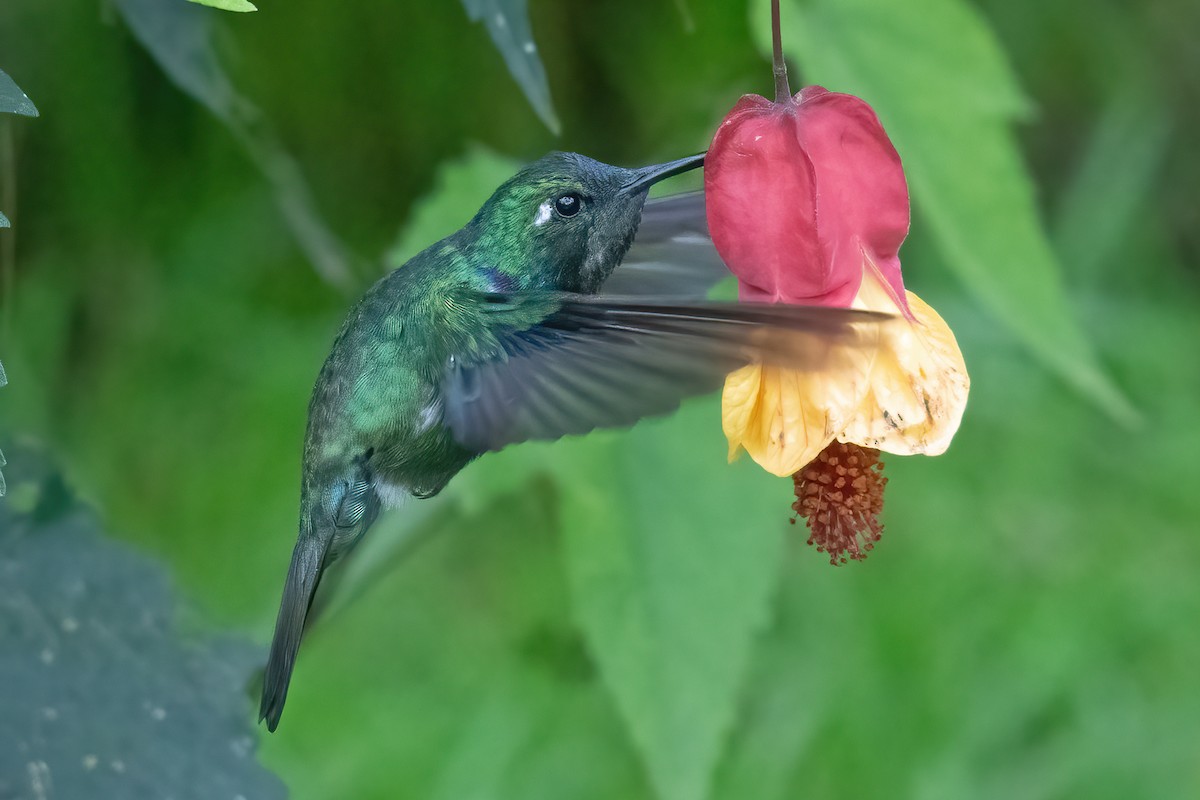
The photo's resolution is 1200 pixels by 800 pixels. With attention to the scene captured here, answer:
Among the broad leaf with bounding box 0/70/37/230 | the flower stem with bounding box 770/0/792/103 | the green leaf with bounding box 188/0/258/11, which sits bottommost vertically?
the flower stem with bounding box 770/0/792/103

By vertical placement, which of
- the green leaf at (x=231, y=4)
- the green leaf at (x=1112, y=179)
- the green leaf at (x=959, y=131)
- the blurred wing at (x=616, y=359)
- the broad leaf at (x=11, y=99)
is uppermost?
the green leaf at (x=231, y=4)

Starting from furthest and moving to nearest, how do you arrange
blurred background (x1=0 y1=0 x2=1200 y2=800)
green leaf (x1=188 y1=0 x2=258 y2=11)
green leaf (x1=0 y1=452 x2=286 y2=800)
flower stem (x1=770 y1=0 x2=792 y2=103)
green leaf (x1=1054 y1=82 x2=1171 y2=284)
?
green leaf (x1=1054 y1=82 x2=1171 y2=284) → blurred background (x1=0 y1=0 x2=1200 y2=800) → green leaf (x1=0 y1=452 x2=286 y2=800) → flower stem (x1=770 y1=0 x2=792 y2=103) → green leaf (x1=188 y1=0 x2=258 y2=11)

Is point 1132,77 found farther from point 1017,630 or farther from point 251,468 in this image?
point 251,468

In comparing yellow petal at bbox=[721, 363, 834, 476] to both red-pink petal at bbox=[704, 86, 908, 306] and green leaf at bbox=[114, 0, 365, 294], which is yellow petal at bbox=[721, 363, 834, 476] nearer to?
red-pink petal at bbox=[704, 86, 908, 306]

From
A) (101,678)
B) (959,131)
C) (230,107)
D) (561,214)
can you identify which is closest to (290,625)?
(101,678)

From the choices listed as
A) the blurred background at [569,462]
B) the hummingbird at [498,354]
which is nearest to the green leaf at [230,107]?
the blurred background at [569,462]

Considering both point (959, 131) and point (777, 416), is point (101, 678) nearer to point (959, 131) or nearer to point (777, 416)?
point (777, 416)

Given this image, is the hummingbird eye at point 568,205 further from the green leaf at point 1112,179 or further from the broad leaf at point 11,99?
the green leaf at point 1112,179

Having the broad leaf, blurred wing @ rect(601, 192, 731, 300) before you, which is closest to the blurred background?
blurred wing @ rect(601, 192, 731, 300)
